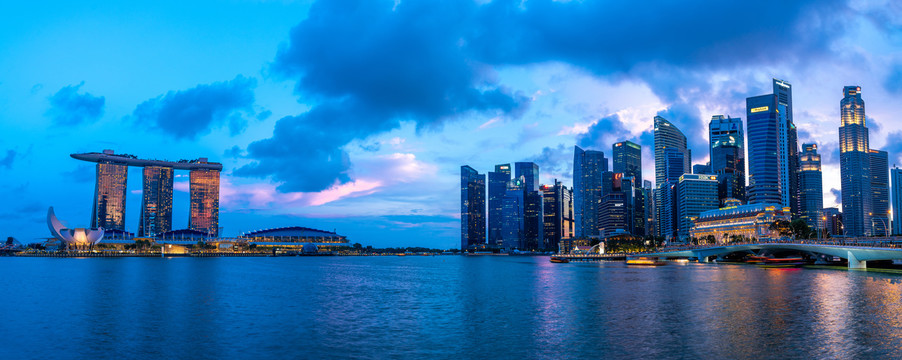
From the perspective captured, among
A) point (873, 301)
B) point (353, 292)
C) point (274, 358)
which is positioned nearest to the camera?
point (274, 358)

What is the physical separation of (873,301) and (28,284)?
101 m

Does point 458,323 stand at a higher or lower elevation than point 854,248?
lower

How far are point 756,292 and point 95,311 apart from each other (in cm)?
6507

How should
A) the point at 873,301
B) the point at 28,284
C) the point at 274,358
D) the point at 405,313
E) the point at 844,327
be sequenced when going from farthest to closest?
the point at 28,284 < the point at 873,301 < the point at 405,313 < the point at 844,327 < the point at 274,358

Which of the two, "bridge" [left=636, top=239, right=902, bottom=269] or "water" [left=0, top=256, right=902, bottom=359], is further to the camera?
"bridge" [left=636, top=239, right=902, bottom=269]

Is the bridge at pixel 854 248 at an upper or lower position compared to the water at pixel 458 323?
upper

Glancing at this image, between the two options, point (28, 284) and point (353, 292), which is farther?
point (28, 284)

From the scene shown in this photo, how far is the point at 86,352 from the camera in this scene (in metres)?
32.5

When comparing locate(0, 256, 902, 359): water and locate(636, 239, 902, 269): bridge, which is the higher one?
locate(636, 239, 902, 269): bridge

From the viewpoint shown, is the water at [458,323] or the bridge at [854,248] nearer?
the water at [458,323]

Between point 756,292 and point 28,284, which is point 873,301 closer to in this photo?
point 756,292

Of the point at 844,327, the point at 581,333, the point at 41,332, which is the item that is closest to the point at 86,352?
the point at 41,332

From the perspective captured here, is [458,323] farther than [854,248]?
No

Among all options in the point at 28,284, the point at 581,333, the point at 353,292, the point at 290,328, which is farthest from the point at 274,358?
the point at 28,284
